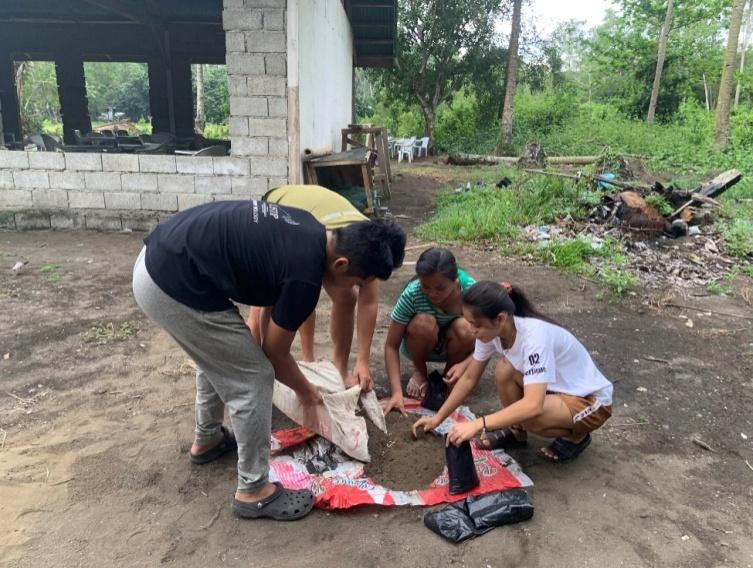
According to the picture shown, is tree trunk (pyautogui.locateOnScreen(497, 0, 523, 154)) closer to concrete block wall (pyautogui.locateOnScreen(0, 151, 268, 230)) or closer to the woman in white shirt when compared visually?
concrete block wall (pyautogui.locateOnScreen(0, 151, 268, 230))

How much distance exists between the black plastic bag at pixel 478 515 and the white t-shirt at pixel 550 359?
44cm

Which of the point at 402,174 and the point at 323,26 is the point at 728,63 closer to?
the point at 402,174

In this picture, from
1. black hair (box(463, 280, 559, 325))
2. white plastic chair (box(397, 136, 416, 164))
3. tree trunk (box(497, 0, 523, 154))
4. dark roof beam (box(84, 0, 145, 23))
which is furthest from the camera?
white plastic chair (box(397, 136, 416, 164))

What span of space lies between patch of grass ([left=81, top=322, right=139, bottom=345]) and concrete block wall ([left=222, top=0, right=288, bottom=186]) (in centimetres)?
281

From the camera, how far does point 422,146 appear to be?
62.0 ft

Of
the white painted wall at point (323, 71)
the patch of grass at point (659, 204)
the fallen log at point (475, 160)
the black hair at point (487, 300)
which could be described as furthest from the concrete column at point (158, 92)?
the black hair at point (487, 300)

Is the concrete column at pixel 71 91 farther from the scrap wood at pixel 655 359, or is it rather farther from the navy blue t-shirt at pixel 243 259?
the scrap wood at pixel 655 359

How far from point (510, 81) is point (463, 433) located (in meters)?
15.7

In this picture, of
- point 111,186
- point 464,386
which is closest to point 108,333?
point 464,386

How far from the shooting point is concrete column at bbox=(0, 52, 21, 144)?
39.3 feet

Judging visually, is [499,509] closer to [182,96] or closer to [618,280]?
[618,280]

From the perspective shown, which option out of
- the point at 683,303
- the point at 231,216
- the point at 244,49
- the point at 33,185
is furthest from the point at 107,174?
the point at 683,303

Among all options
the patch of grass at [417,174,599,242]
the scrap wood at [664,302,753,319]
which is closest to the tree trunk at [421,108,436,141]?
the patch of grass at [417,174,599,242]

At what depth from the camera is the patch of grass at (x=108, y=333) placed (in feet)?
11.7
